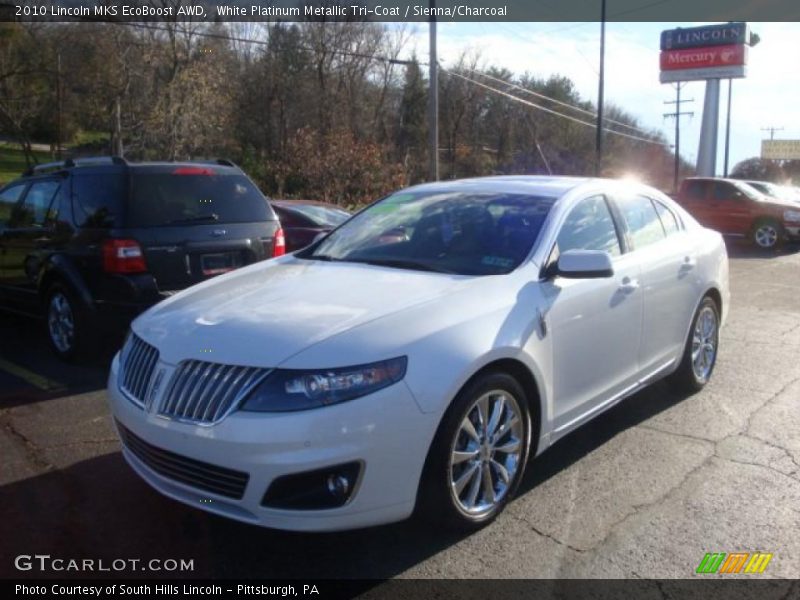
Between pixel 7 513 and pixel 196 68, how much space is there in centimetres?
2989

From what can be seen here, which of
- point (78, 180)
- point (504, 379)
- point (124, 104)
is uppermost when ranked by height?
point (124, 104)

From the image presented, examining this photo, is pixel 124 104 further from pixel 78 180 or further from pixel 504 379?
pixel 504 379

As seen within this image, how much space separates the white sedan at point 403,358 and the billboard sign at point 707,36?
4079cm

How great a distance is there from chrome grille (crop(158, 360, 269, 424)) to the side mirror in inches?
67.0

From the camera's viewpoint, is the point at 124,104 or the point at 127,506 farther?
the point at 124,104

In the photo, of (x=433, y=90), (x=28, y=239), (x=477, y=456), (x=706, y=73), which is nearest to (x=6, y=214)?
(x=28, y=239)

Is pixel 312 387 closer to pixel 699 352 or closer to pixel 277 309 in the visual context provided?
pixel 277 309

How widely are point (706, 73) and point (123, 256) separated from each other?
41498mm

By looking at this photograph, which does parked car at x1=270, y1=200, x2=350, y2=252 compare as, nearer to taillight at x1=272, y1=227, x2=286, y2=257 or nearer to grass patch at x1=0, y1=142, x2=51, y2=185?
taillight at x1=272, y1=227, x2=286, y2=257

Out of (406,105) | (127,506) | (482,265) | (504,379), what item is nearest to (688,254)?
(482,265)

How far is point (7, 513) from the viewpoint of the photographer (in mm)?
Answer: 3561

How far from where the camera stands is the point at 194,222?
6.22 meters

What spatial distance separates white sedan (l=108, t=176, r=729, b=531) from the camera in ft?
9.52

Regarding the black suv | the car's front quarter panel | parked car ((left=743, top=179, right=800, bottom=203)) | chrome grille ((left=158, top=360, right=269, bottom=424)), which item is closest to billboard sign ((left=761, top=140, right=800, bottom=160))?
parked car ((left=743, top=179, right=800, bottom=203))
